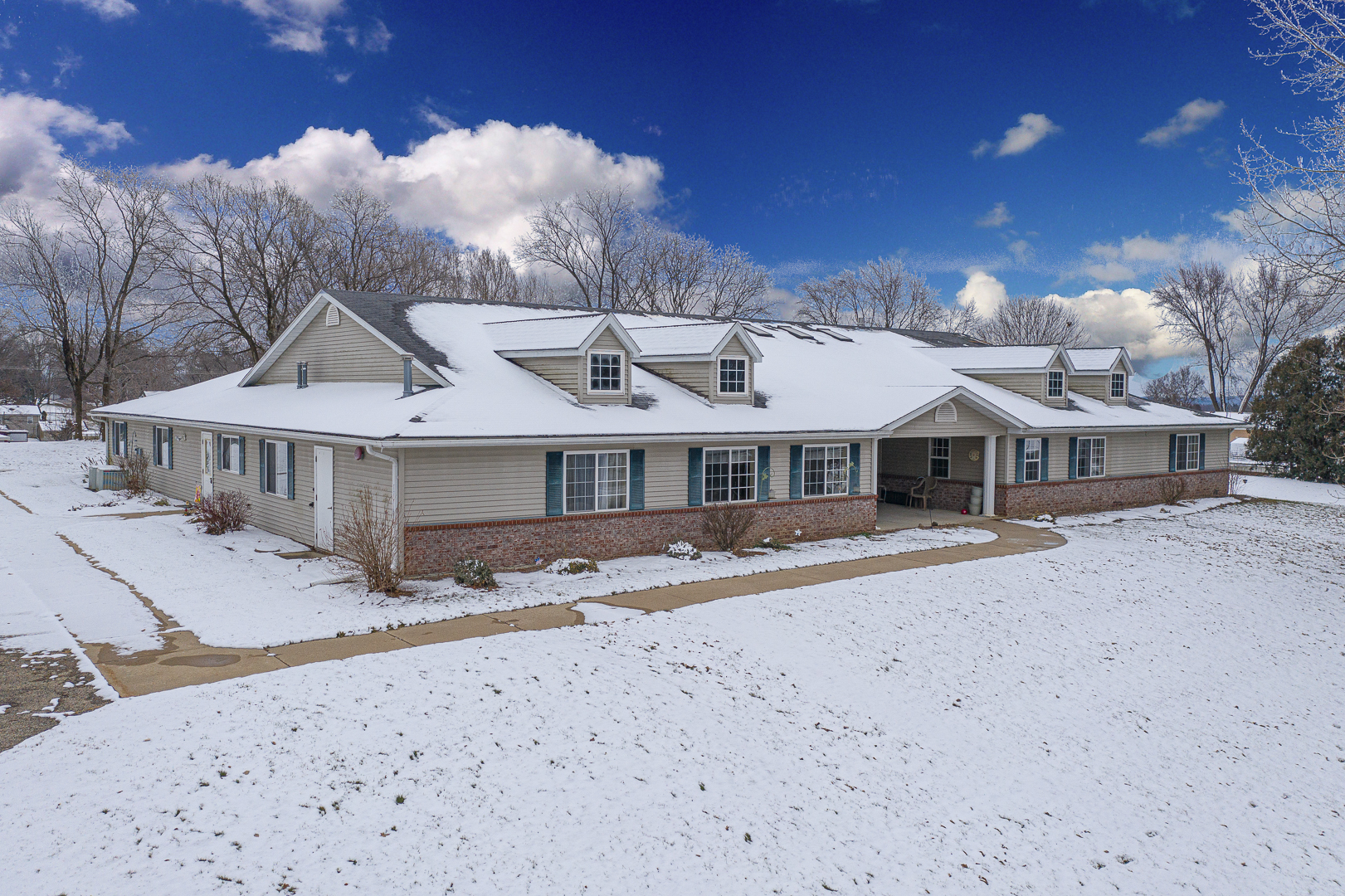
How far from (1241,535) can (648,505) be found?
17.2 meters

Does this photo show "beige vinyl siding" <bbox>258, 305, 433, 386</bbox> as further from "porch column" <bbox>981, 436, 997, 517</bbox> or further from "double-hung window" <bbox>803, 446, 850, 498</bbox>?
"porch column" <bbox>981, 436, 997, 517</bbox>

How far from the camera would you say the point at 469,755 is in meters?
7.40

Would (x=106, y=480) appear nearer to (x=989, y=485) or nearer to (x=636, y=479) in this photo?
(x=636, y=479)

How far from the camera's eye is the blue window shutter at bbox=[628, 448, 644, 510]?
15906 mm

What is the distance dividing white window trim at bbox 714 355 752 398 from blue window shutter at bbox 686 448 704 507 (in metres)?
2.75

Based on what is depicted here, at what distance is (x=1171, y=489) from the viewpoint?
88.9 feet

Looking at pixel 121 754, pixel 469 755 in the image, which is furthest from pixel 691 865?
pixel 121 754

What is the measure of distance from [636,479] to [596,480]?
0.91 m

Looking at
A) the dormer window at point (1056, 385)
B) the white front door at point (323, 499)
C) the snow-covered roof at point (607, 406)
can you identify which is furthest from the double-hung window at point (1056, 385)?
the white front door at point (323, 499)

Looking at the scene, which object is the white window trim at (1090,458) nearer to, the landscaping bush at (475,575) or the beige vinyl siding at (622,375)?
the beige vinyl siding at (622,375)

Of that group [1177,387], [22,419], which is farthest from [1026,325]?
[22,419]

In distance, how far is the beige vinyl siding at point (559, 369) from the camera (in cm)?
→ 1684

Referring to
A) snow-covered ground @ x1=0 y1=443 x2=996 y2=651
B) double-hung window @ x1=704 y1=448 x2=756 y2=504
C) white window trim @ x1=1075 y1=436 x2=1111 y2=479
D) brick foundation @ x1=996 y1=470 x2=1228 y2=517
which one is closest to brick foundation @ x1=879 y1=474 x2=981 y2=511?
brick foundation @ x1=996 y1=470 x2=1228 y2=517

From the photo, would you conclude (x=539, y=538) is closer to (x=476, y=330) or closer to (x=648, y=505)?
(x=648, y=505)
